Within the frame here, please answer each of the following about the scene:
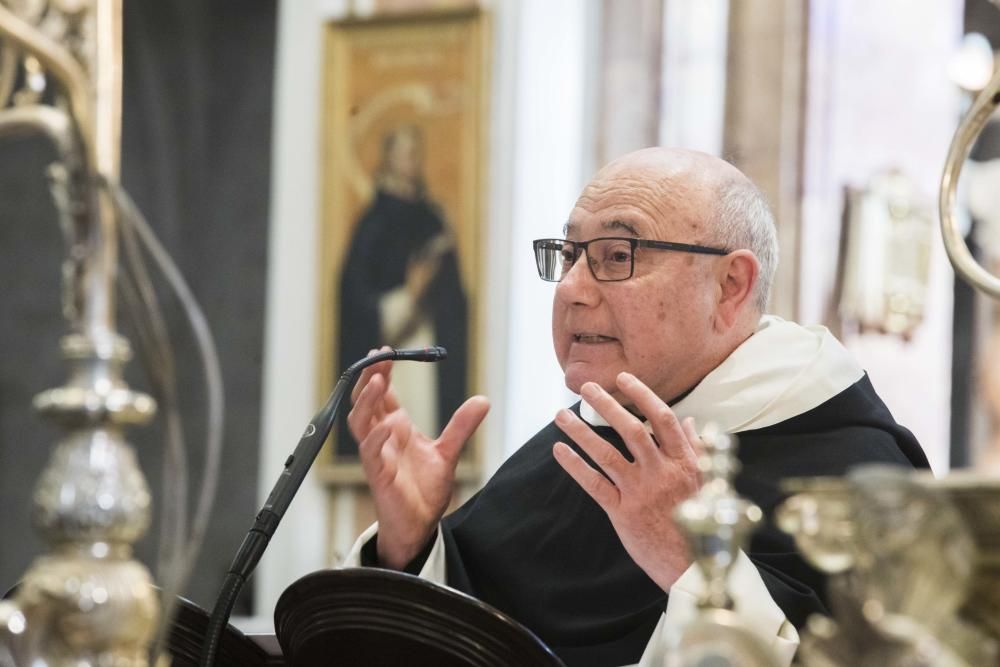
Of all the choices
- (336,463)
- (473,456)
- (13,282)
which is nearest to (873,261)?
(473,456)

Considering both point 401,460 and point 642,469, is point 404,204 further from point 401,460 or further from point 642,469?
point 642,469

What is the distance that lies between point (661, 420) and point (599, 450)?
0.14 metres

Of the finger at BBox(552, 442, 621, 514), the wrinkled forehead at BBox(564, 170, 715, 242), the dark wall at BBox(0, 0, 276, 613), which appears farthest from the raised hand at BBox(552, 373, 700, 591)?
the dark wall at BBox(0, 0, 276, 613)

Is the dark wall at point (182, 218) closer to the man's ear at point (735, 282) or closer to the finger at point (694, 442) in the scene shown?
the man's ear at point (735, 282)

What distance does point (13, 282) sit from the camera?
1105cm

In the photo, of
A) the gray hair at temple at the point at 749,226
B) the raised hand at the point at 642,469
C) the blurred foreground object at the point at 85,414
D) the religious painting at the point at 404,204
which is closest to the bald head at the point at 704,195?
the gray hair at temple at the point at 749,226

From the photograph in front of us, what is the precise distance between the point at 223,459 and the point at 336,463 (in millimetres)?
917

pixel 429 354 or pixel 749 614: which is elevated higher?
pixel 429 354

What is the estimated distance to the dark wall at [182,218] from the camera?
10.5 m

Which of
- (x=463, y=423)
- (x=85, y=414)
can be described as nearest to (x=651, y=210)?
(x=463, y=423)

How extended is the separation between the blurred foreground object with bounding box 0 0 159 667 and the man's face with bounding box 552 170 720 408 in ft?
8.27

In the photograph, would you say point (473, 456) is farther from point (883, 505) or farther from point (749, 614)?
point (883, 505)

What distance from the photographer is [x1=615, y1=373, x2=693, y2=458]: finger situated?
3.10 meters

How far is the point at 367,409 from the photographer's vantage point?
397 centimetres
